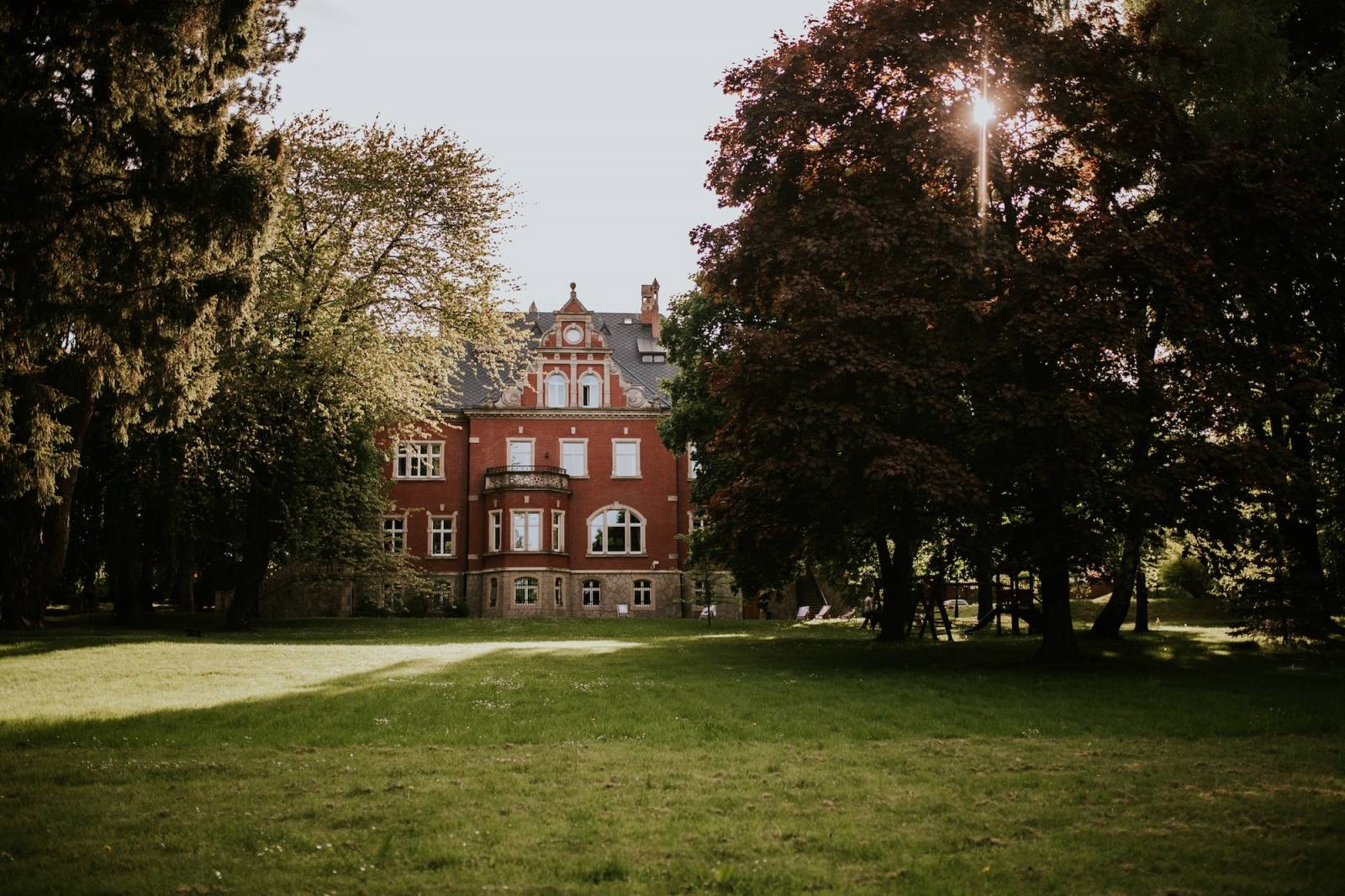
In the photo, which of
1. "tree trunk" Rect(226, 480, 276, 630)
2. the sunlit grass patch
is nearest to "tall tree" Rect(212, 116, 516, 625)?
"tree trunk" Rect(226, 480, 276, 630)

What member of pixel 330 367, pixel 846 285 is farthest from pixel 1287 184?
pixel 330 367

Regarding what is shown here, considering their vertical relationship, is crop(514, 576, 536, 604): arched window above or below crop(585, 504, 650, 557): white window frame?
below

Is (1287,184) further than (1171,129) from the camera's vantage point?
No

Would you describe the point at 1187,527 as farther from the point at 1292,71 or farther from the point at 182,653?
the point at 182,653

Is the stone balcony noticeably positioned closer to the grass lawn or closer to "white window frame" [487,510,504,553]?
"white window frame" [487,510,504,553]

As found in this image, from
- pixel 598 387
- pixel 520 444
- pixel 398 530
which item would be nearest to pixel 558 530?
pixel 520 444

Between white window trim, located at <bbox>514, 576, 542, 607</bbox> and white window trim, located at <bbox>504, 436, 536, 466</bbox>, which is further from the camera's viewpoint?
white window trim, located at <bbox>504, 436, 536, 466</bbox>

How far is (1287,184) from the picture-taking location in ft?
53.7

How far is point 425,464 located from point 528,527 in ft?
21.6

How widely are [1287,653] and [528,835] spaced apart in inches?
664

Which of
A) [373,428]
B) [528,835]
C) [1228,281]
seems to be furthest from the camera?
[373,428]

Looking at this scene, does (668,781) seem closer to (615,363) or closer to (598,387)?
(598,387)

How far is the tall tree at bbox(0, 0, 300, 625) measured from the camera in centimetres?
1123

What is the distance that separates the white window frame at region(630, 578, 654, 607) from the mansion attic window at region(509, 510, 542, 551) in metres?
4.85
